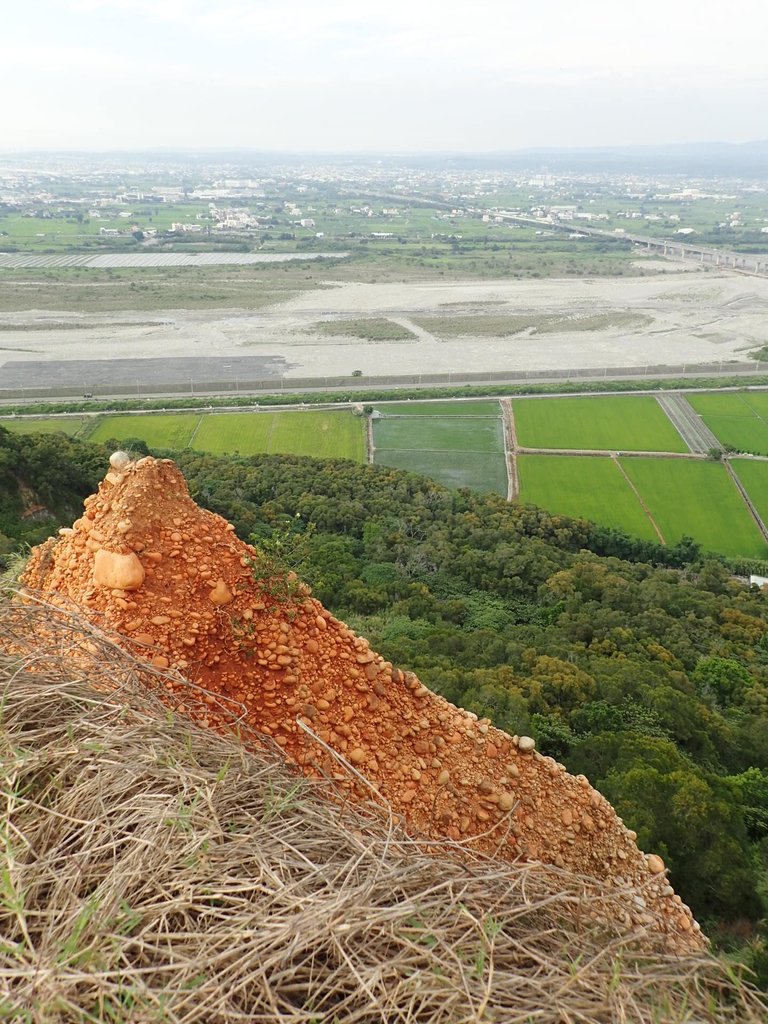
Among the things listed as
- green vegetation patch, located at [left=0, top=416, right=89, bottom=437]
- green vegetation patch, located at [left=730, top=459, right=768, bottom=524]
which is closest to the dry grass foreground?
green vegetation patch, located at [left=730, top=459, right=768, bottom=524]

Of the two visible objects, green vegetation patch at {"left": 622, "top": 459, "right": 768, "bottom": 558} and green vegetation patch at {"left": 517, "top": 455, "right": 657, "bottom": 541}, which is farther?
green vegetation patch at {"left": 517, "top": 455, "right": 657, "bottom": 541}

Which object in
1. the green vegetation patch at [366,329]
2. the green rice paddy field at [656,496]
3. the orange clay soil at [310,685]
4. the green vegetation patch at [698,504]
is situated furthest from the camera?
the green vegetation patch at [366,329]

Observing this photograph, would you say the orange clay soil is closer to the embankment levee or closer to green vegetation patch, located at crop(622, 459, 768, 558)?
green vegetation patch, located at crop(622, 459, 768, 558)

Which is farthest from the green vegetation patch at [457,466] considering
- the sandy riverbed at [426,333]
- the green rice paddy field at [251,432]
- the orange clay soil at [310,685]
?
the orange clay soil at [310,685]

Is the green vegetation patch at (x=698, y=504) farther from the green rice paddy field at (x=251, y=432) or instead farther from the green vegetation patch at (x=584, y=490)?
the green rice paddy field at (x=251, y=432)

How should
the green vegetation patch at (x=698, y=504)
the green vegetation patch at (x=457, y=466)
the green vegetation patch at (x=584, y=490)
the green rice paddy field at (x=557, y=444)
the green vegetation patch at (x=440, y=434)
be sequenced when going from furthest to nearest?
the green vegetation patch at (x=440, y=434)
the green vegetation patch at (x=457, y=466)
the green rice paddy field at (x=557, y=444)
the green vegetation patch at (x=584, y=490)
the green vegetation patch at (x=698, y=504)

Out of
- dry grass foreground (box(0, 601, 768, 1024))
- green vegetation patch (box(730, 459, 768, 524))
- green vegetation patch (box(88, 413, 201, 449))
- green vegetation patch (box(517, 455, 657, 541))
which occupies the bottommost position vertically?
green vegetation patch (box(517, 455, 657, 541))

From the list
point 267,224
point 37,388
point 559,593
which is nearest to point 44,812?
point 559,593
